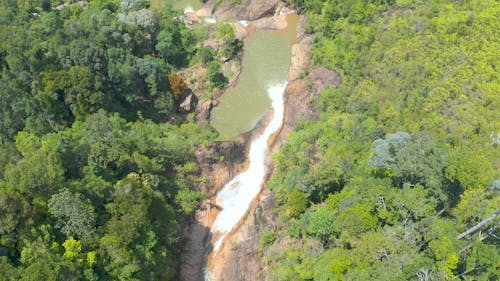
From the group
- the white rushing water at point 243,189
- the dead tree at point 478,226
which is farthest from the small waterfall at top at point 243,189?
the dead tree at point 478,226

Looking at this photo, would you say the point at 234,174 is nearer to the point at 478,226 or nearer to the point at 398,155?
the point at 398,155

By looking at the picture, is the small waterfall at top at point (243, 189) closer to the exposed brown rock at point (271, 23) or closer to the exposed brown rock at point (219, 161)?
the exposed brown rock at point (219, 161)

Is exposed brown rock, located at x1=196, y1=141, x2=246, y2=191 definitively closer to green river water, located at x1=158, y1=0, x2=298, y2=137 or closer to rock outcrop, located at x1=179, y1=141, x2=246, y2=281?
rock outcrop, located at x1=179, y1=141, x2=246, y2=281

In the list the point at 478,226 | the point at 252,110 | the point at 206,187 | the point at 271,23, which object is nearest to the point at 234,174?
the point at 206,187

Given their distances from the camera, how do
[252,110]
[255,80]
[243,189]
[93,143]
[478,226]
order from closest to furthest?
[478,226] < [93,143] < [243,189] < [252,110] < [255,80]

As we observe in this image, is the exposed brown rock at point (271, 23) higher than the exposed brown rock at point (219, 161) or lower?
higher

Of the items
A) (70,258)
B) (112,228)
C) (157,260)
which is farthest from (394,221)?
(70,258)
